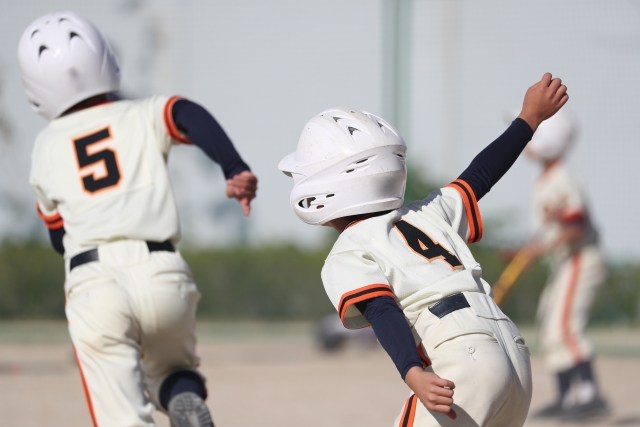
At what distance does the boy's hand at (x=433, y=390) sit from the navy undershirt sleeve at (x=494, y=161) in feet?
2.81

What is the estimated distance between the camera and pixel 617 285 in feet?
38.5

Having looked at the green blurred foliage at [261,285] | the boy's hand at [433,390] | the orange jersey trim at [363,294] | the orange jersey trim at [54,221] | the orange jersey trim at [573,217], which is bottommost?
the green blurred foliage at [261,285]

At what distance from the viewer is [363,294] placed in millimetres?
A: 2330

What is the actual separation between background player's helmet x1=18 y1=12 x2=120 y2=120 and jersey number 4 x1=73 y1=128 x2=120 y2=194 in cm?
22

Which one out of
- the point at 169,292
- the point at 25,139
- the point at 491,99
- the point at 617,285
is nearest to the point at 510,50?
the point at 491,99

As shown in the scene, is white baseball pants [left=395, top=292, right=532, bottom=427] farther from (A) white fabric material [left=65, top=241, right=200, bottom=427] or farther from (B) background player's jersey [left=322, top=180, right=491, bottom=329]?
(A) white fabric material [left=65, top=241, right=200, bottom=427]

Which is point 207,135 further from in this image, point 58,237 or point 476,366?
point 476,366

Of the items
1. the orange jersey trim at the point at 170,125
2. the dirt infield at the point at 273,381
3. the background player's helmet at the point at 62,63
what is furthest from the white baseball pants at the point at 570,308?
the background player's helmet at the point at 62,63

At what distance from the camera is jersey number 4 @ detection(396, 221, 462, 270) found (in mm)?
2465

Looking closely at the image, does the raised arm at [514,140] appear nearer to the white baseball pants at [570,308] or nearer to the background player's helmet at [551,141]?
the white baseball pants at [570,308]

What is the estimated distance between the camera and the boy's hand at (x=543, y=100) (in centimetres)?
286

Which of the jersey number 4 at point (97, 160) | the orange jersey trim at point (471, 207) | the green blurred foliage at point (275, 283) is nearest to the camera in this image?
the orange jersey trim at point (471, 207)

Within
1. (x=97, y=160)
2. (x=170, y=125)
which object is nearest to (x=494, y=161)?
(x=170, y=125)

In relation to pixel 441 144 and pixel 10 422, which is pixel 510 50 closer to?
pixel 441 144
